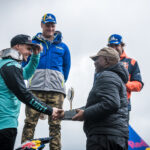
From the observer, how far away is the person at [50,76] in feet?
18.7

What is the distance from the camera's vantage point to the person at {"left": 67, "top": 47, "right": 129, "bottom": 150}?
11.8ft

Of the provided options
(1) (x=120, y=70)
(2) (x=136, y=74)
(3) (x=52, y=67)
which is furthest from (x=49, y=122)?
(1) (x=120, y=70)

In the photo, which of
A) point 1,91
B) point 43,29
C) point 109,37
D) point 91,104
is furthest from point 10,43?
point 109,37

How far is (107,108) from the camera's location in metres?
3.58

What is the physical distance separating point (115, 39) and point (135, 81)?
1.00 m

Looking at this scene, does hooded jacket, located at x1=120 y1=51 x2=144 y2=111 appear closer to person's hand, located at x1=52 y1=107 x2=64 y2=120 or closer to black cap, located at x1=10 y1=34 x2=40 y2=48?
person's hand, located at x1=52 y1=107 x2=64 y2=120

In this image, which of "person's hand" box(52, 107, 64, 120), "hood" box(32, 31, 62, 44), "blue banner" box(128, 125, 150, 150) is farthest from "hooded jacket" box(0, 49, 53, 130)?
"blue banner" box(128, 125, 150, 150)

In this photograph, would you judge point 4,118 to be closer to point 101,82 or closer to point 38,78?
point 101,82

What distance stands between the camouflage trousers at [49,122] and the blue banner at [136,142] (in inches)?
89.5

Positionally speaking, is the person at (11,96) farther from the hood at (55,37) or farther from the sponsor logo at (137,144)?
the sponsor logo at (137,144)

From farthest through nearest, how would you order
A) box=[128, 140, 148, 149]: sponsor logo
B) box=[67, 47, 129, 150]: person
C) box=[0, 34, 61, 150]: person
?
box=[128, 140, 148, 149]: sponsor logo, box=[0, 34, 61, 150]: person, box=[67, 47, 129, 150]: person

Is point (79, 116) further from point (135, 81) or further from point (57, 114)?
point (135, 81)

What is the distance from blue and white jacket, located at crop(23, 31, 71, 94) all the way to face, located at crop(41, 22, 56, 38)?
112 mm

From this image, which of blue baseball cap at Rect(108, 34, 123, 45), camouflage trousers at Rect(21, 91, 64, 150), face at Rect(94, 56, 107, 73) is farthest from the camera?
blue baseball cap at Rect(108, 34, 123, 45)
